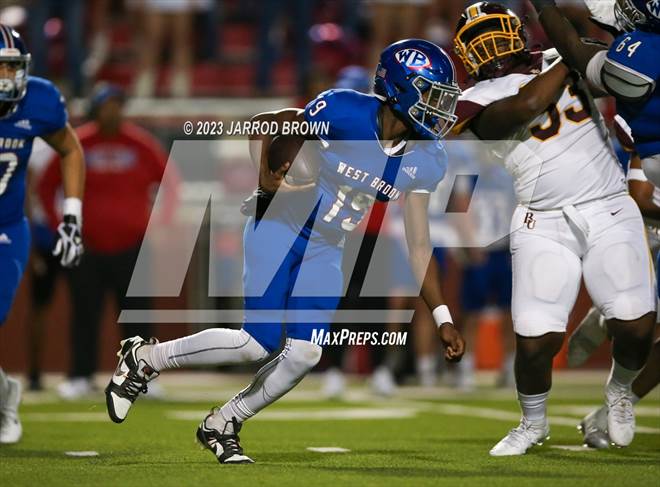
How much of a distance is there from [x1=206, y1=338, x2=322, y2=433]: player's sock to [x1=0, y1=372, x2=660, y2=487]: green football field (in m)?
0.17

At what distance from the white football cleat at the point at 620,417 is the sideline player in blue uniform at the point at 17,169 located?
209 centimetres

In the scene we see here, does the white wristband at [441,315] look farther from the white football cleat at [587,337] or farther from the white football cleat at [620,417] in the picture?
the white football cleat at [587,337]

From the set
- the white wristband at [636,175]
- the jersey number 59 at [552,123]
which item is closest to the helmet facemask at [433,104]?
the jersey number 59 at [552,123]

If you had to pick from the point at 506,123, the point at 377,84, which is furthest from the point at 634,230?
the point at 377,84

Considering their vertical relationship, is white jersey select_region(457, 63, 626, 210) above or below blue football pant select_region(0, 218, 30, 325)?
above

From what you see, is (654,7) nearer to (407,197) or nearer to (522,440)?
(407,197)

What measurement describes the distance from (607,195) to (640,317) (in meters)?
0.46

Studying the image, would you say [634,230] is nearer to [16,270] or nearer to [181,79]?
[16,270]

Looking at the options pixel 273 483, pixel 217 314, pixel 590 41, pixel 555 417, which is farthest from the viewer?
pixel 217 314

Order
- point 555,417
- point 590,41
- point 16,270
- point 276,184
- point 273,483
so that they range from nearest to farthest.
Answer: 1. point 273,483
2. point 276,184
3. point 590,41
4. point 16,270
5. point 555,417

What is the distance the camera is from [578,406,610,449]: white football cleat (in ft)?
15.4

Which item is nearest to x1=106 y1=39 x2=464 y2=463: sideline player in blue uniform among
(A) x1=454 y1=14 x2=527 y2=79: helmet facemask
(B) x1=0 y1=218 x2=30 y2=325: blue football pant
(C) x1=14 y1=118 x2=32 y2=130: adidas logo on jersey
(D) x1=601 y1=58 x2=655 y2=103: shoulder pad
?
(A) x1=454 y1=14 x2=527 y2=79: helmet facemask

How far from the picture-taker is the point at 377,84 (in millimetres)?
4355

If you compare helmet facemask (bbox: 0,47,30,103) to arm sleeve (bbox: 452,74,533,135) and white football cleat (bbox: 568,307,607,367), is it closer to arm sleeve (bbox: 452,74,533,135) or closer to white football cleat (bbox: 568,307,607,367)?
arm sleeve (bbox: 452,74,533,135)
